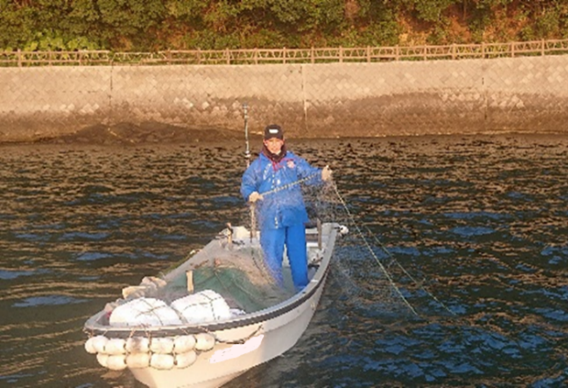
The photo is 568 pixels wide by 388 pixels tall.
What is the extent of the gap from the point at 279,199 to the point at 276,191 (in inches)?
5.6

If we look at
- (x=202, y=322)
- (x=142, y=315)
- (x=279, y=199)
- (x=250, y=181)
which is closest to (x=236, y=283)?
(x=279, y=199)

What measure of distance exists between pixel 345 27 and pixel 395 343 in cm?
3587

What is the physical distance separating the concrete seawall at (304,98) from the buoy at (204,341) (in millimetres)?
28327

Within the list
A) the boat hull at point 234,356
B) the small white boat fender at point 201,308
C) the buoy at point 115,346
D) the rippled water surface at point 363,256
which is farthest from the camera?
the rippled water surface at point 363,256

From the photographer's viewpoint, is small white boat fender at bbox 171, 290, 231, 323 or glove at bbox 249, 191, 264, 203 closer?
small white boat fender at bbox 171, 290, 231, 323

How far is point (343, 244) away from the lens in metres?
20.4

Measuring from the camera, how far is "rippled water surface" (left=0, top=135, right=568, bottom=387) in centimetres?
1304

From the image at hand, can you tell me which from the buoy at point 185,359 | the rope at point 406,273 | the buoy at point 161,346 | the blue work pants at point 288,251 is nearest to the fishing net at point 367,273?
the rope at point 406,273

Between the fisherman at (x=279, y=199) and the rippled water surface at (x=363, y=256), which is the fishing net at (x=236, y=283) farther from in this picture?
the rippled water surface at (x=363, y=256)

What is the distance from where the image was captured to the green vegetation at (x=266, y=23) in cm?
4406

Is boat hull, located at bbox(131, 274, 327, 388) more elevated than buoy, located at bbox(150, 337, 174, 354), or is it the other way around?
buoy, located at bbox(150, 337, 174, 354)

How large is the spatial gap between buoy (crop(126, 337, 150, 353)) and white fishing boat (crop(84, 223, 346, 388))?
1 centimetres

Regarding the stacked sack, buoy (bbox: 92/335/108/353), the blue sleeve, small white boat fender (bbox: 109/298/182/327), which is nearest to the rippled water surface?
the stacked sack

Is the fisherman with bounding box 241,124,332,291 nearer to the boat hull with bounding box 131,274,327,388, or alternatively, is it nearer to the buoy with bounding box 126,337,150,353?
the boat hull with bounding box 131,274,327,388
